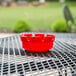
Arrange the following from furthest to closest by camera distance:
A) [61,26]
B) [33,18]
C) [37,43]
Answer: [33,18], [61,26], [37,43]

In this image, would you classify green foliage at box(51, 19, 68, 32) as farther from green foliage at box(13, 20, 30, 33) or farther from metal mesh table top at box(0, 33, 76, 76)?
metal mesh table top at box(0, 33, 76, 76)

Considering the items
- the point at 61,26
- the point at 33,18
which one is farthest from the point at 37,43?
the point at 33,18

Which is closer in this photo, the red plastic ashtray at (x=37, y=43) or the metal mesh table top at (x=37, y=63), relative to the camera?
the metal mesh table top at (x=37, y=63)

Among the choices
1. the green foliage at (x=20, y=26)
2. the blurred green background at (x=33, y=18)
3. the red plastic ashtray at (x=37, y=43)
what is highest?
the red plastic ashtray at (x=37, y=43)

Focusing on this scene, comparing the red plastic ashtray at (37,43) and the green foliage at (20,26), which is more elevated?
the red plastic ashtray at (37,43)

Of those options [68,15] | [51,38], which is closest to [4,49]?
[51,38]

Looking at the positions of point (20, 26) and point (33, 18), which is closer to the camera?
point (20, 26)

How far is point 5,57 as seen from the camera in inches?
41.6

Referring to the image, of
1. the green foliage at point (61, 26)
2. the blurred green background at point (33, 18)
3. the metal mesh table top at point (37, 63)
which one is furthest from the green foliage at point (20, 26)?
the metal mesh table top at point (37, 63)

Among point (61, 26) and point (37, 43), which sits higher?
point (37, 43)

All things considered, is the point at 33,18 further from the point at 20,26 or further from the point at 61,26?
the point at 61,26

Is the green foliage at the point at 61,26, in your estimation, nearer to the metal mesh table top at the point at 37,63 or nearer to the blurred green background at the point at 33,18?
the blurred green background at the point at 33,18

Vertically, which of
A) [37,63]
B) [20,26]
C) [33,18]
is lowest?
[33,18]

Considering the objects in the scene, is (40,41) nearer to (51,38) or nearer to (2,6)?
(51,38)
